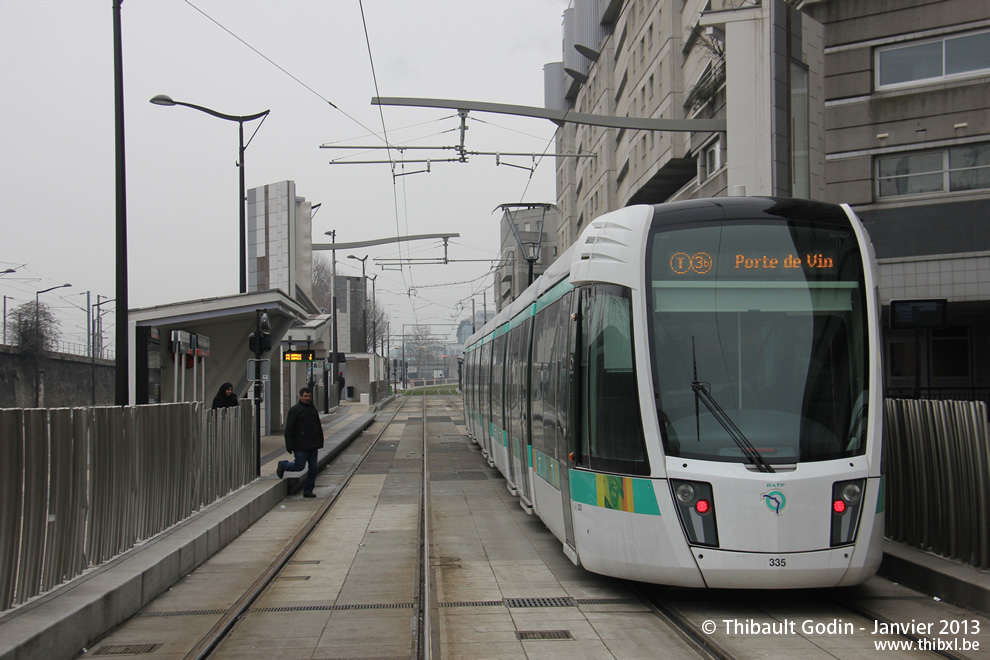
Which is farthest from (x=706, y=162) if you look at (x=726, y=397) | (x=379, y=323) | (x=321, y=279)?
(x=379, y=323)

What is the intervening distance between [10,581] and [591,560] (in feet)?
13.7

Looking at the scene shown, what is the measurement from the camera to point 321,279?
102438 mm

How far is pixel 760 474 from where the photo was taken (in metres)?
6.94

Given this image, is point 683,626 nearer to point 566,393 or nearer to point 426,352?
point 566,393

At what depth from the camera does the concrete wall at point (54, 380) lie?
41.5 m

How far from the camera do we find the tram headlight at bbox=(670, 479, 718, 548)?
6.95 m

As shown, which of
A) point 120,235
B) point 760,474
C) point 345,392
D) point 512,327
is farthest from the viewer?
point 345,392

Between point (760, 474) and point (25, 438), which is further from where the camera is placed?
point (760, 474)

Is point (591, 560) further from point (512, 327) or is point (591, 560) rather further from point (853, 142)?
point (853, 142)

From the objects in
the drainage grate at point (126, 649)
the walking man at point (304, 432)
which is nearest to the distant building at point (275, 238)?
the walking man at point (304, 432)

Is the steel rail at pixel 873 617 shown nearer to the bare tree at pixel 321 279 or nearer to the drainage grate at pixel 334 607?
the drainage grate at pixel 334 607

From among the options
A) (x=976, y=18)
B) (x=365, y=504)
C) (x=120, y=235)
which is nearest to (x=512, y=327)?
(x=365, y=504)

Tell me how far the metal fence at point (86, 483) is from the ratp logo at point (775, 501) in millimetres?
4965

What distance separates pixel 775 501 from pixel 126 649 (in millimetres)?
4570
